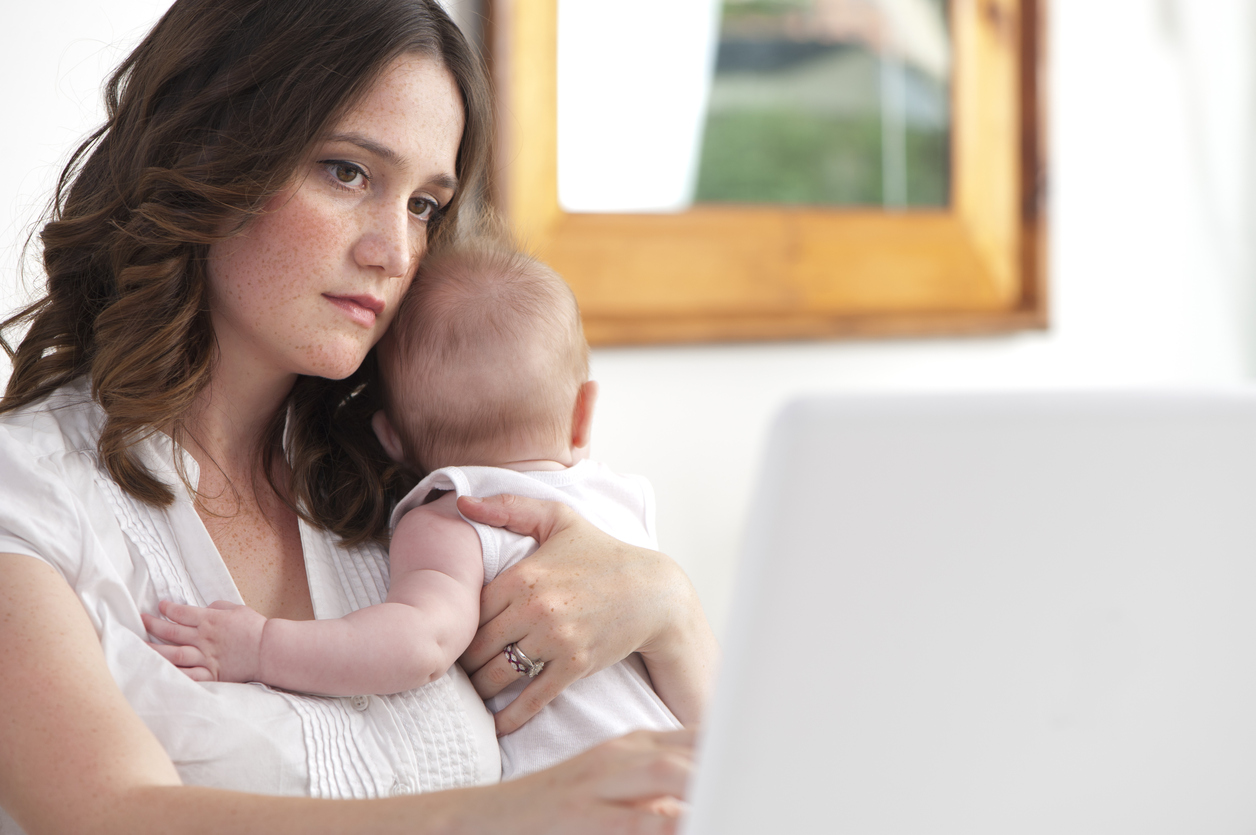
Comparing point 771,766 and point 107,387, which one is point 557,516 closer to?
point 107,387

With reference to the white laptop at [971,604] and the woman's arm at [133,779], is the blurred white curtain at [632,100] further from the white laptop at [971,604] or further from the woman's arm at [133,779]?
the white laptop at [971,604]

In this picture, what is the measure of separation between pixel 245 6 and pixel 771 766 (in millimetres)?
953

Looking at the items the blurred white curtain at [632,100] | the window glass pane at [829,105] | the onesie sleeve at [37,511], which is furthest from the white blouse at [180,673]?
the window glass pane at [829,105]

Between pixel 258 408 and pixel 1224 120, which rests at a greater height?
pixel 1224 120

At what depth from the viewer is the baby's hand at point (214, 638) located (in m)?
0.90

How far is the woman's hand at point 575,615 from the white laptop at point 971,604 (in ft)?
1.91

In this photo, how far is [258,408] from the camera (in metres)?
1.18

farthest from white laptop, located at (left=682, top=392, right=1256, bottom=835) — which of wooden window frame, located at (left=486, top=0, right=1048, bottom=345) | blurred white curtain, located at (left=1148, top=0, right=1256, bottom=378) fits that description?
blurred white curtain, located at (left=1148, top=0, right=1256, bottom=378)

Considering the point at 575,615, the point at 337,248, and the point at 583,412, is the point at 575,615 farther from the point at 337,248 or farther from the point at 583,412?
the point at 337,248

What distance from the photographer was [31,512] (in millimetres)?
859

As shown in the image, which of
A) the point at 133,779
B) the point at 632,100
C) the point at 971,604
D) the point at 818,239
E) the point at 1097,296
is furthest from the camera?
the point at 1097,296

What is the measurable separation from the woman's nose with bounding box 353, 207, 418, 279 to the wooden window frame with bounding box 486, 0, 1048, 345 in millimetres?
661

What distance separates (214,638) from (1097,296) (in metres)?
2.14

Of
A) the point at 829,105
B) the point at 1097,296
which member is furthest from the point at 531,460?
the point at 1097,296
